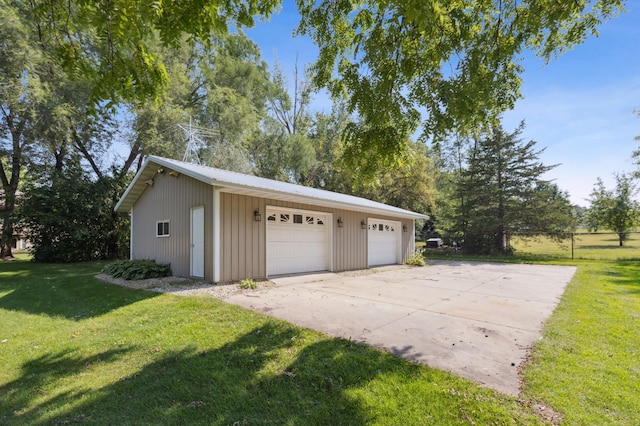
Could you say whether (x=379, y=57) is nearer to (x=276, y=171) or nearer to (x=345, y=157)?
(x=345, y=157)

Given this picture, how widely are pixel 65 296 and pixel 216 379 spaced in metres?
6.18

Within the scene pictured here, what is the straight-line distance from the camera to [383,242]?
Answer: 45.8 feet

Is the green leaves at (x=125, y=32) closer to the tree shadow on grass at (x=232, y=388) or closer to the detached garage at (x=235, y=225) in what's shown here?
the tree shadow on grass at (x=232, y=388)

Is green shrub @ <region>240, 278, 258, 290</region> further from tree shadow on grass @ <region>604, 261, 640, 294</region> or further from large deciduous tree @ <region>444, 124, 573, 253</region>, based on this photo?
large deciduous tree @ <region>444, 124, 573, 253</region>

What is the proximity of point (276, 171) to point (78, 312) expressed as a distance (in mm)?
16876

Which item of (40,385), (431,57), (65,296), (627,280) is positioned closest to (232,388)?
(40,385)

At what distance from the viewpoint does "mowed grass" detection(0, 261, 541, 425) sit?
102 inches

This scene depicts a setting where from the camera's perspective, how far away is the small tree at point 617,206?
22.8 meters

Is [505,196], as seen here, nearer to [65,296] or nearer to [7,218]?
[65,296]

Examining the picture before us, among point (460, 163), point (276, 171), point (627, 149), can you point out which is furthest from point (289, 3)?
point (460, 163)

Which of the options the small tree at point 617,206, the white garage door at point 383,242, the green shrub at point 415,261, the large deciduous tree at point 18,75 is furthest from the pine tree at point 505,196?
the large deciduous tree at point 18,75

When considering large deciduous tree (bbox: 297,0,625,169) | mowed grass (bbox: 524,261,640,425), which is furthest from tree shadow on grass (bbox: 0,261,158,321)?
mowed grass (bbox: 524,261,640,425)

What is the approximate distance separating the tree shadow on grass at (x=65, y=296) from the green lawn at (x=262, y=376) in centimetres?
69

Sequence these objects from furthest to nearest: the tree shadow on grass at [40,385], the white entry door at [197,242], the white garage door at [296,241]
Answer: the white garage door at [296,241], the white entry door at [197,242], the tree shadow on grass at [40,385]
